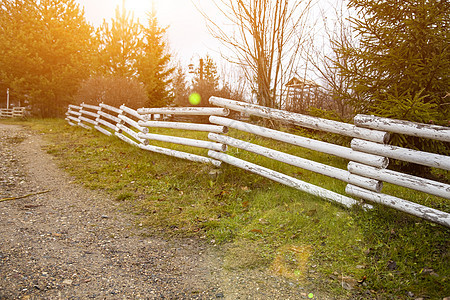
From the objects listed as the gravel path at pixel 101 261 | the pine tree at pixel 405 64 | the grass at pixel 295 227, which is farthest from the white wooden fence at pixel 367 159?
the gravel path at pixel 101 261

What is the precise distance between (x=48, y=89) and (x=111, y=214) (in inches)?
807

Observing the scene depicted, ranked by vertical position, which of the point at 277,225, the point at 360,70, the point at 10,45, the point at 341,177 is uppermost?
the point at 10,45

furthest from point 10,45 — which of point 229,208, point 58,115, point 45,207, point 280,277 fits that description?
point 280,277

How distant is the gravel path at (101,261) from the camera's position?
2.77 meters

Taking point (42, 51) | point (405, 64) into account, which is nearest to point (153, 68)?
point (42, 51)

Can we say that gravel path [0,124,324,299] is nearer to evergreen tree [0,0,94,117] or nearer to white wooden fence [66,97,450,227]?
white wooden fence [66,97,450,227]

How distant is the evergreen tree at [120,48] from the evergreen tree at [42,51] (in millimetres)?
1930

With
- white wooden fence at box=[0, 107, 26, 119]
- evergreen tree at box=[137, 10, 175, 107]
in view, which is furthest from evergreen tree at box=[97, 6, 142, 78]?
white wooden fence at box=[0, 107, 26, 119]

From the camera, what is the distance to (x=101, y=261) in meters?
3.30

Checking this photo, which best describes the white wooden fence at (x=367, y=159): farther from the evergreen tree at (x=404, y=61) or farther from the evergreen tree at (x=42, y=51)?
the evergreen tree at (x=42, y=51)

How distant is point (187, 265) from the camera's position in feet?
10.8

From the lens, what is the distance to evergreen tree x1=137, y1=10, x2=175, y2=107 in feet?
66.7

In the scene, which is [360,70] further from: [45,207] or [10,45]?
[10,45]

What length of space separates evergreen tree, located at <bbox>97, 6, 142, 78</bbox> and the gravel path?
54.9ft
